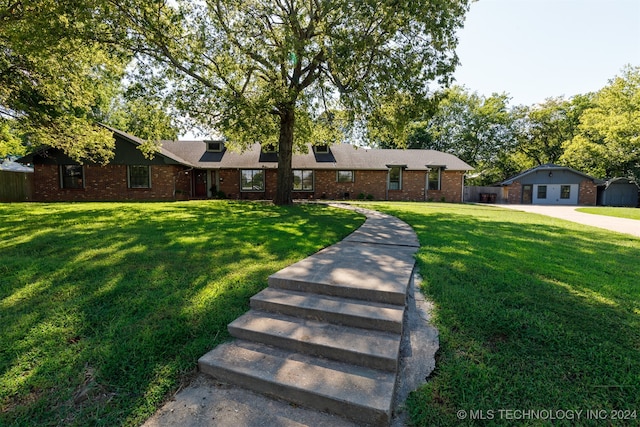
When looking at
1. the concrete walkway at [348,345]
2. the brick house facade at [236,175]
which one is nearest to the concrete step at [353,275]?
the concrete walkway at [348,345]

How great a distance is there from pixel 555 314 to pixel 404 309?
1457 millimetres

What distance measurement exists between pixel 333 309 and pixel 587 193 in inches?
1234

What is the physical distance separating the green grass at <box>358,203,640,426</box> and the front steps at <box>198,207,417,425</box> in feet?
1.24

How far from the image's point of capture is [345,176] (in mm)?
21781

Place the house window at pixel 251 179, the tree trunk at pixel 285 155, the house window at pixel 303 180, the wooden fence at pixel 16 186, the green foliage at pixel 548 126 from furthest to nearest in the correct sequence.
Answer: the green foliage at pixel 548 126
the house window at pixel 303 180
the house window at pixel 251 179
the wooden fence at pixel 16 186
the tree trunk at pixel 285 155

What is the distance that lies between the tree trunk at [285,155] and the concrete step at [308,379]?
10.5 m

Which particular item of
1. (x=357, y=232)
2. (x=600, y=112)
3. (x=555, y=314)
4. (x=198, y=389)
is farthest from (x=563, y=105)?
(x=198, y=389)

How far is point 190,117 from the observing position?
1162cm

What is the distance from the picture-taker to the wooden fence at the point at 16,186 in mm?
15956

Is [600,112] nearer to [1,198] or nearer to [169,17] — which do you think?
[169,17]

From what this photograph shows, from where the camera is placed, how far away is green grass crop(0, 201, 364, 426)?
2301mm

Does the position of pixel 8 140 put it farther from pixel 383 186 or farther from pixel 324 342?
pixel 324 342

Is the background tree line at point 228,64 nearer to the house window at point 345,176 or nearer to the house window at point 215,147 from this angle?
the house window at point 345,176

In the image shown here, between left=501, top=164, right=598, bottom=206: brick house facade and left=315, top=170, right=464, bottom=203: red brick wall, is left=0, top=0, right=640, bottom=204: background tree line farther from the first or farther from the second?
left=501, top=164, right=598, bottom=206: brick house facade
